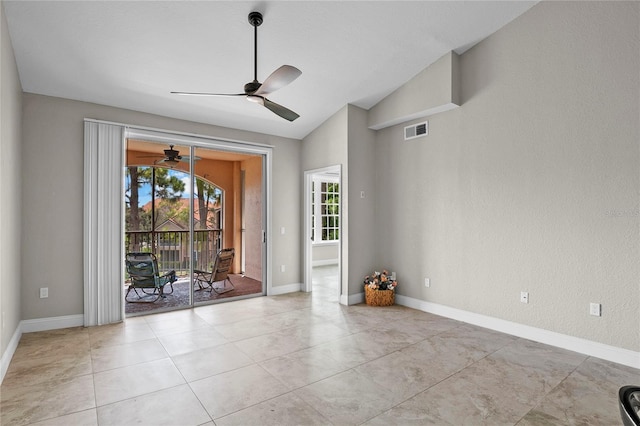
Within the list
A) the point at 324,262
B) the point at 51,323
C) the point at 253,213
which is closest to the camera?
the point at 51,323

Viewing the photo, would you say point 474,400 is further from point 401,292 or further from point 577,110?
point 577,110

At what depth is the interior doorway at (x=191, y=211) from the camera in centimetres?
507

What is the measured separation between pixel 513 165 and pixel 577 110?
803mm

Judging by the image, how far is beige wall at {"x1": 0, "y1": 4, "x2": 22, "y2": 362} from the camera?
2.87 metres

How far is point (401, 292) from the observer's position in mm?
5293

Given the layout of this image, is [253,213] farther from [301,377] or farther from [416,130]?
[301,377]

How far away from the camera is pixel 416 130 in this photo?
505cm

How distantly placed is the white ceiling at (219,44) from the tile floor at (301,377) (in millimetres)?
2982

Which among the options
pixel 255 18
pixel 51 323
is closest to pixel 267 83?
pixel 255 18

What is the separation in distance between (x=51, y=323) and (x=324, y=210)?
6094mm

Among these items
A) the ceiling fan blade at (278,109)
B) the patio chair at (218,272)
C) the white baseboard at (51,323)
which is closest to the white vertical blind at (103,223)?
the white baseboard at (51,323)

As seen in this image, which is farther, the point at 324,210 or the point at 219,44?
the point at 324,210

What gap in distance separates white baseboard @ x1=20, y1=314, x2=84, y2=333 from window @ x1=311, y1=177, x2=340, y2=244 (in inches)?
214

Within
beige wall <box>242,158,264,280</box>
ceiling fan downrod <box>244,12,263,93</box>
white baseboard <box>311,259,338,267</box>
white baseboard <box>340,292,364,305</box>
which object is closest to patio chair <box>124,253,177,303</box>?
beige wall <box>242,158,264,280</box>
